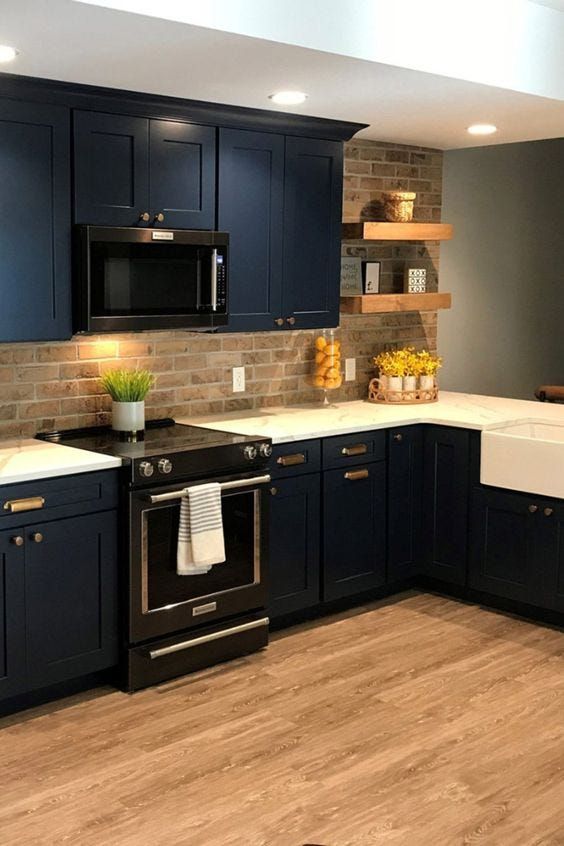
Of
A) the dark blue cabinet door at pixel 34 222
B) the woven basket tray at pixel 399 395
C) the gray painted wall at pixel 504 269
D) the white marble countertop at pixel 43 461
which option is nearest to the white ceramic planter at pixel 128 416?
the white marble countertop at pixel 43 461

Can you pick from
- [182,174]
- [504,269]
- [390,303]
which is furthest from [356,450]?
[504,269]

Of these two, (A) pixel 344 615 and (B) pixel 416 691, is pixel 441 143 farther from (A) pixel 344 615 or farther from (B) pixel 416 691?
(B) pixel 416 691

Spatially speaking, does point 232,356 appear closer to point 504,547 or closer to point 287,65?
point 504,547

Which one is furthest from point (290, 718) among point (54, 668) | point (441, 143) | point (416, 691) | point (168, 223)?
point (441, 143)

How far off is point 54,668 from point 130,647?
0.30m

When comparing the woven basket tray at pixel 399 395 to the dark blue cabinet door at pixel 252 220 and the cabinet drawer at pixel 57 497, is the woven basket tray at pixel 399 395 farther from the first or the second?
the cabinet drawer at pixel 57 497

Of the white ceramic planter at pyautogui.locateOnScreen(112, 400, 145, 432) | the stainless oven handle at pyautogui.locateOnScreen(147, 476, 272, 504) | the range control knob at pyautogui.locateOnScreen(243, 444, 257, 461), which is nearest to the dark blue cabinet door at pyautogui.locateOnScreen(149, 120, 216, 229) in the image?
the white ceramic planter at pyautogui.locateOnScreen(112, 400, 145, 432)

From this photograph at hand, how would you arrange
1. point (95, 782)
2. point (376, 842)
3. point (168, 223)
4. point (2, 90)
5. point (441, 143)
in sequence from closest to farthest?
1. point (376, 842)
2. point (95, 782)
3. point (2, 90)
4. point (168, 223)
5. point (441, 143)

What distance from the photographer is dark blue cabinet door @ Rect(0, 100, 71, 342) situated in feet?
12.6

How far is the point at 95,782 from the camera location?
3.31 m

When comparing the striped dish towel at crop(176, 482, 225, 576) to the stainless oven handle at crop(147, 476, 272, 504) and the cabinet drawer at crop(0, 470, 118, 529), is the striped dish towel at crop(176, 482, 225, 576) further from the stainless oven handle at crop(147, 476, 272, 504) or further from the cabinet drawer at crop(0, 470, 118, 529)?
the cabinet drawer at crop(0, 470, 118, 529)

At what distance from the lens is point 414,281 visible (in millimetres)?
5680

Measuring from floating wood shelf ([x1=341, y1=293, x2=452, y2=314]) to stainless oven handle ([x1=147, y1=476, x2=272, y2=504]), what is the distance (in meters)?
1.32

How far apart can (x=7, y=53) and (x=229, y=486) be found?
175 cm
